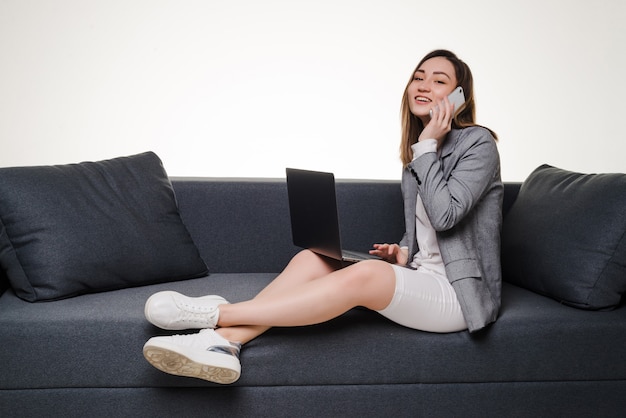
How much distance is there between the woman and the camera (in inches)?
65.8

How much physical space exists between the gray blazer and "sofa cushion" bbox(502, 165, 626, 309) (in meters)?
0.28

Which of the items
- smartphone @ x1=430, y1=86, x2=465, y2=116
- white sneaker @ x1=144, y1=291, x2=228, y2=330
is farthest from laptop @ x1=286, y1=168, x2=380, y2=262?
smartphone @ x1=430, y1=86, x2=465, y2=116

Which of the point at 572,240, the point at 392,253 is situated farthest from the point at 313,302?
the point at 572,240

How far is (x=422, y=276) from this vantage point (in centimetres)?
186

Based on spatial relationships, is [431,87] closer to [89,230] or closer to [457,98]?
[457,98]

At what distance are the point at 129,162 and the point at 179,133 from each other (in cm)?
92

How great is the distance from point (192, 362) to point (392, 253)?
838mm

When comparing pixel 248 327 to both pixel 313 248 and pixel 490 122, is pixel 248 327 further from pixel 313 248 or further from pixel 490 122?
pixel 490 122

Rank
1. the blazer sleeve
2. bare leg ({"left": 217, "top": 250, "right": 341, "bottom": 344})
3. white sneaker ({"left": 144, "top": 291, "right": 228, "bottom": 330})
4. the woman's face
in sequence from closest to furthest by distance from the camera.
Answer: white sneaker ({"left": 144, "top": 291, "right": 228, "bottom": 330}), the blazer sleeve, bare leg ({"left": 217, "top": 250, "right": 341, "bottom": 344}), the woman's face

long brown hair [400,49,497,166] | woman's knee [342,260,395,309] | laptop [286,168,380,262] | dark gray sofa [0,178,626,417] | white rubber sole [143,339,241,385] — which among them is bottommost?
dark gray sofa [0,178,626,417]

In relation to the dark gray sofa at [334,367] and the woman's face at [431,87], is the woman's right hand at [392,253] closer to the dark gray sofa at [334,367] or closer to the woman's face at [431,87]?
the dark gray sofa at [334,367]

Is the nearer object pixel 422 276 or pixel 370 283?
pixel 370 283

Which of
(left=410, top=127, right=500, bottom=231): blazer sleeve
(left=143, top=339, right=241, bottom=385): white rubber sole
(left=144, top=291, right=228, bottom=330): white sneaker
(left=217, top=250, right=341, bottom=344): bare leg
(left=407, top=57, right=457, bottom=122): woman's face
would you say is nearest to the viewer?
(left=143, top=339, right=241, bottom=385): white rubber sole

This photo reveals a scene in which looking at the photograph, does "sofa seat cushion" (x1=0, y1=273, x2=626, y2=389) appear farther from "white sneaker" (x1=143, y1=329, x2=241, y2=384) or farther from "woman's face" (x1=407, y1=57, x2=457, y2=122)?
"woman's face" (x1=407, y1=57, x2=457, y2=122)
